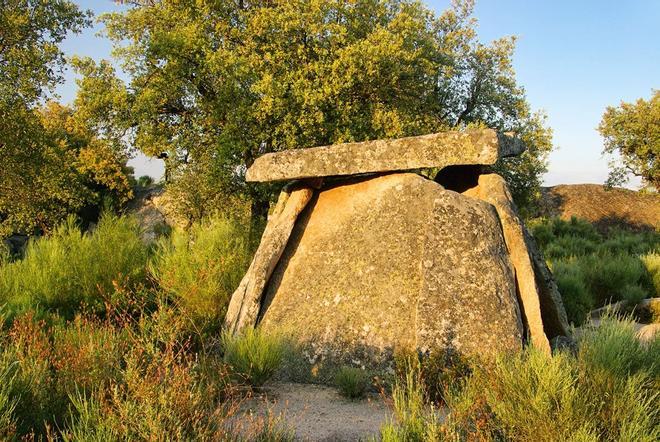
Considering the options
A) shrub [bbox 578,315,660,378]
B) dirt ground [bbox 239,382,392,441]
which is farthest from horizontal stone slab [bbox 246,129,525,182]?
dirt ground [bbox 239,382,392,441]

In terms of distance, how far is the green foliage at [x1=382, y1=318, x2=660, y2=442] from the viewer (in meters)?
3.81

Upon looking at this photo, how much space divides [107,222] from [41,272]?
5.69 feet

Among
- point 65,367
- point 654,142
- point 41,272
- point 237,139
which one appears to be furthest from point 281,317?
point 654,142

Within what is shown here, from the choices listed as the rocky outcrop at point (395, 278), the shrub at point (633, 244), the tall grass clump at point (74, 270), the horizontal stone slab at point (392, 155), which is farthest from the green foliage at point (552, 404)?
the shrub at point (633, 244)

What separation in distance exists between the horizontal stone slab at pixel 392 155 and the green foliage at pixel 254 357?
2.47 meters

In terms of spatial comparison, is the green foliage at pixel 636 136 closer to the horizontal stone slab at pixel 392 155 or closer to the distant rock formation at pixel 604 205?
the distant rock formation at pixel 604 205

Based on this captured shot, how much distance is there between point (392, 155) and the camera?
7316 mm

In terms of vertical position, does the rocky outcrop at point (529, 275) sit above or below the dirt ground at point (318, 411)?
above

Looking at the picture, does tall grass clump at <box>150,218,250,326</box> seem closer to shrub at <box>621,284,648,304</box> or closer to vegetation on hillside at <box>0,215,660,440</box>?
vegetation on hillside at <box>0,215,660,440</box>

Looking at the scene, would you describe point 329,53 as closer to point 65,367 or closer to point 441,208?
point 441,208

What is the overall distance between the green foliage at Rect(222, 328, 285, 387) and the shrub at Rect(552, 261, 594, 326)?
6.24 meters

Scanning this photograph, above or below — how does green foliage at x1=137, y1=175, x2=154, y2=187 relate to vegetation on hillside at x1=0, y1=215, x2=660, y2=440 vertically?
above

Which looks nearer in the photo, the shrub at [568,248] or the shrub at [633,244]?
the shrub at [568,248]

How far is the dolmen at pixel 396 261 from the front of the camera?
20.4ft
